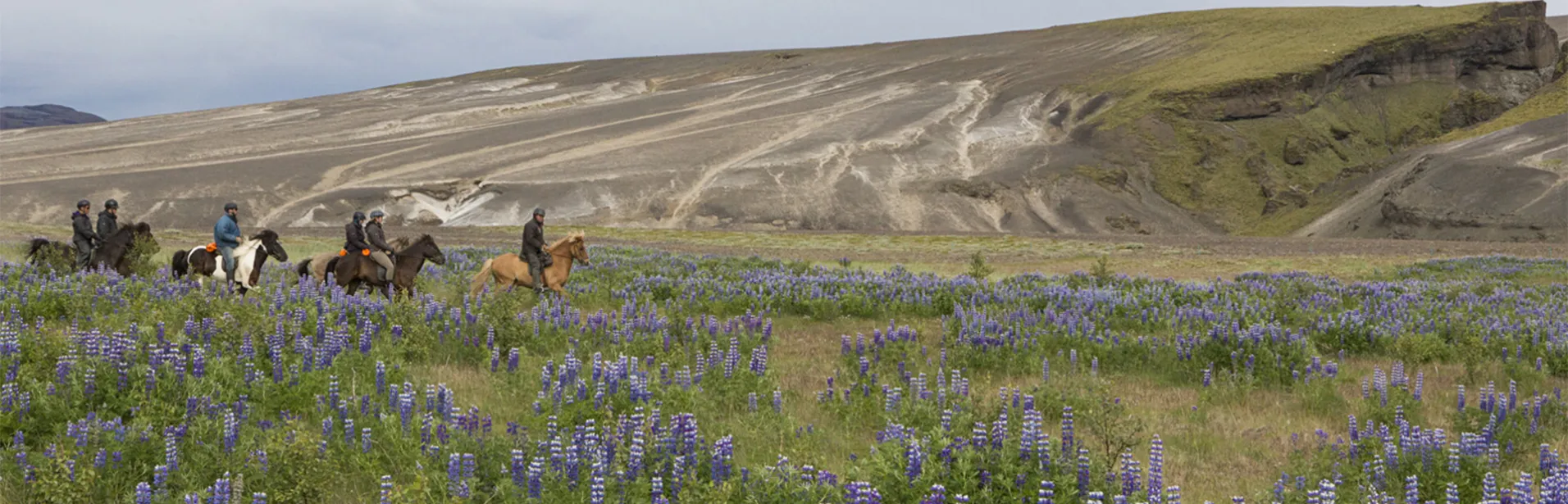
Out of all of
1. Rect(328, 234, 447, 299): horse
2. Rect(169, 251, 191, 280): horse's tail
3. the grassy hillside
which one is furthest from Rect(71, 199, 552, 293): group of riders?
the grassy hillside

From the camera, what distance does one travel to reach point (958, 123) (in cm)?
12406

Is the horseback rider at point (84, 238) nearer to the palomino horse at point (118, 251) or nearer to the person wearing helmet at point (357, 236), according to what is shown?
the palomino horse at point (118, 251)

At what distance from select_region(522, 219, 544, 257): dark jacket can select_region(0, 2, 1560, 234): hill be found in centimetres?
6495

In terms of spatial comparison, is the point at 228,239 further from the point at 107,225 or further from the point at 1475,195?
the point at 1475,195

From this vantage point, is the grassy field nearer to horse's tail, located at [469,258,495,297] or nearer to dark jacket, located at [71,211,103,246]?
dark jacket, located at [71,211,103,246]

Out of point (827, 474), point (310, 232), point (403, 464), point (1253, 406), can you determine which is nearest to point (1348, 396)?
point (1253, 406)

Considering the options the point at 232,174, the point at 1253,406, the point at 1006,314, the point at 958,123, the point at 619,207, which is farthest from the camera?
the point at 958,123

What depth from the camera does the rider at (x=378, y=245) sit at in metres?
17.9

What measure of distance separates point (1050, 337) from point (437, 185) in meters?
87.0

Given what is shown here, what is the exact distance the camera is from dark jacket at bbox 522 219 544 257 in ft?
61.3

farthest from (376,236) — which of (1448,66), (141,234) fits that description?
(1448,66)

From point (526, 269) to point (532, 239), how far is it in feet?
2.78

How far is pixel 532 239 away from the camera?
61.4ft

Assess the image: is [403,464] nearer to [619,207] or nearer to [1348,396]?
[1348,396]
